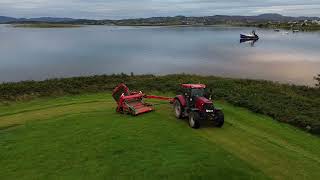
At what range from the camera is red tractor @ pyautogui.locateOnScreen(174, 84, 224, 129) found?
19422mm

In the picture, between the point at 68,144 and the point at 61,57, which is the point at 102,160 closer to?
the point at 68,144

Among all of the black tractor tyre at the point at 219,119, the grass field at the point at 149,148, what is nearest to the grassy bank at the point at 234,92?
the grass field at the point at 149,148

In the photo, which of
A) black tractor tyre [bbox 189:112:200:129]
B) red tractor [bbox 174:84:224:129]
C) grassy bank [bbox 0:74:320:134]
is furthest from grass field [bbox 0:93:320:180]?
grassy bank [bbox 0:74:320:134]

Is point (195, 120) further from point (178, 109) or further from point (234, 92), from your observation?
point (234, 92)

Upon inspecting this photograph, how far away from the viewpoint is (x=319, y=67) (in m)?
59.1

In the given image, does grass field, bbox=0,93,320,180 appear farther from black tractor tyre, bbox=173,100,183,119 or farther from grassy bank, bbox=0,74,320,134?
grassy bank, bbox=0,74,320,134

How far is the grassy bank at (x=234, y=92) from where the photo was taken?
77.9 feet

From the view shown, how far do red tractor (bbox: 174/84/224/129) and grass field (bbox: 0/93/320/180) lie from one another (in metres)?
0.42

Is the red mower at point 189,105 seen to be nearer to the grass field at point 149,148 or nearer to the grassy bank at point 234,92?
the grass field at point 149,148

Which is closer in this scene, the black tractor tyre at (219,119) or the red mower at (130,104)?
the black tractor tyre at (219,119)

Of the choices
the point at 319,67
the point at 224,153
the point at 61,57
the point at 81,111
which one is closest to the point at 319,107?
the point at 224,153

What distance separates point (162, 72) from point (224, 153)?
38.4 meters

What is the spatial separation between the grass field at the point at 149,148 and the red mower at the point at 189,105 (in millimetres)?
435

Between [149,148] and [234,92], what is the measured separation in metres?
14.1
